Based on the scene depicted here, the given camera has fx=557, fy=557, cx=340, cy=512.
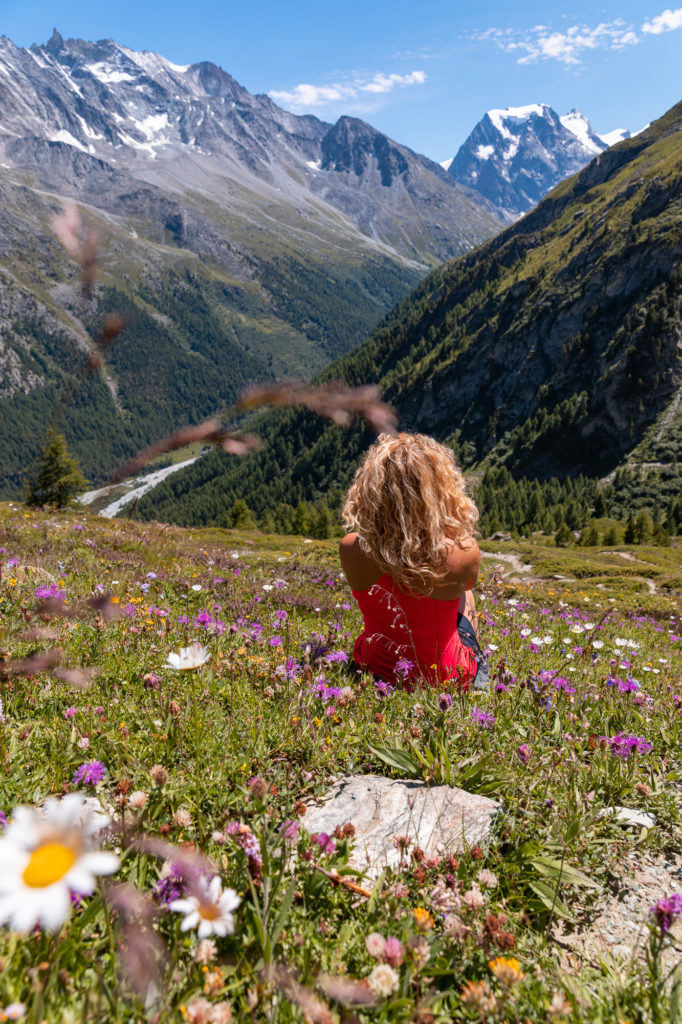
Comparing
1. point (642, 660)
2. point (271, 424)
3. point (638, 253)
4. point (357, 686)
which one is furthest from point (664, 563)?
point (271, 424)

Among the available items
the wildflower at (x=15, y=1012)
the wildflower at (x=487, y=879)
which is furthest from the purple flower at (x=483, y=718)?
the wildflower at (x=15, y=1012)

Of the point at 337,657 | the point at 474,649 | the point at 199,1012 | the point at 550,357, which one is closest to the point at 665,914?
the point at 199,1012

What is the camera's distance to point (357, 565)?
4641mm

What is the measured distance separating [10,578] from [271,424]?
7671 inches

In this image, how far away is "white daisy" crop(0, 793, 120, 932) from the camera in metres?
0.98

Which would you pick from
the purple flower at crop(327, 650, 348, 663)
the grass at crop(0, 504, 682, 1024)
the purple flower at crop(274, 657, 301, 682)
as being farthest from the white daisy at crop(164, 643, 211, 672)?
the purple flower at crop(327, 650, 348, 663)

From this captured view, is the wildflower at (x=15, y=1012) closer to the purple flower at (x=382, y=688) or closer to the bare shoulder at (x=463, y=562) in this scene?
the purple flower at (x=382, y=688)

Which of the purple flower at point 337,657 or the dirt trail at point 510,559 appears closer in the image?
the purple flower at point 337,657

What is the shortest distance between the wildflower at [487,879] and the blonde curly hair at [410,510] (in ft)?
6.84

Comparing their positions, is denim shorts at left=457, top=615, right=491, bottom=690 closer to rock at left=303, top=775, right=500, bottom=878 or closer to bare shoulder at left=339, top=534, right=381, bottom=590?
bare shoulder at left=339, top=534, right=381, bottom=590

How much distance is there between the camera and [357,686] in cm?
413

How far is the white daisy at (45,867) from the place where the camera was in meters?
0.98

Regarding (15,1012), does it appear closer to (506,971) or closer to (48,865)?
(48,865)

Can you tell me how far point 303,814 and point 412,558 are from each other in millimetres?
2027
